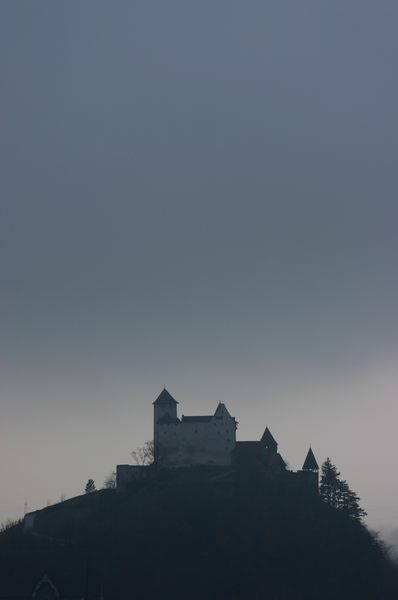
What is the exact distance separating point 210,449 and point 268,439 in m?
7.47

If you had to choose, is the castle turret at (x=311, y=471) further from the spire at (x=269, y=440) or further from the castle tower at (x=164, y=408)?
the castle tower at (x=164, y=408)

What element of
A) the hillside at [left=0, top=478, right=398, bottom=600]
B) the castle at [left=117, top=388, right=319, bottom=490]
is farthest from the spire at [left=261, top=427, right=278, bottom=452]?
the hillside at [left=0, top=478, right=398, bottom=600]

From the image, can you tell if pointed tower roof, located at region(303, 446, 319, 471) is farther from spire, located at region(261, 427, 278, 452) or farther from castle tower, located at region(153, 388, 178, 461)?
castle tower, located at region(153, 388, 178, 461)

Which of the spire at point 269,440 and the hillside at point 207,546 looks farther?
the spire at point 269,440

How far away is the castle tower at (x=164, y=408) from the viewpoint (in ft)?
436

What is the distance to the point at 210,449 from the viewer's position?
129125 millimetres

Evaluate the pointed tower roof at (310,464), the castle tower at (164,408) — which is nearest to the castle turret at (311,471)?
the pointed tower roof at (310,464)

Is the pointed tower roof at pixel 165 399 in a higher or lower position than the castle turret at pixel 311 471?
higher

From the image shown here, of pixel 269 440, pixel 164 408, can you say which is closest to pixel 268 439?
pixel 269 440

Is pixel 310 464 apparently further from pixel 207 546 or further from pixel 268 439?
pixel 207 546

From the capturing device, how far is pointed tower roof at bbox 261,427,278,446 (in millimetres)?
128750

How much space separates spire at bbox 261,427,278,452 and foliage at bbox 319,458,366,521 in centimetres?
707

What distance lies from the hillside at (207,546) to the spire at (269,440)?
724 centimetres

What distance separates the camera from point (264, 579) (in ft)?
342
